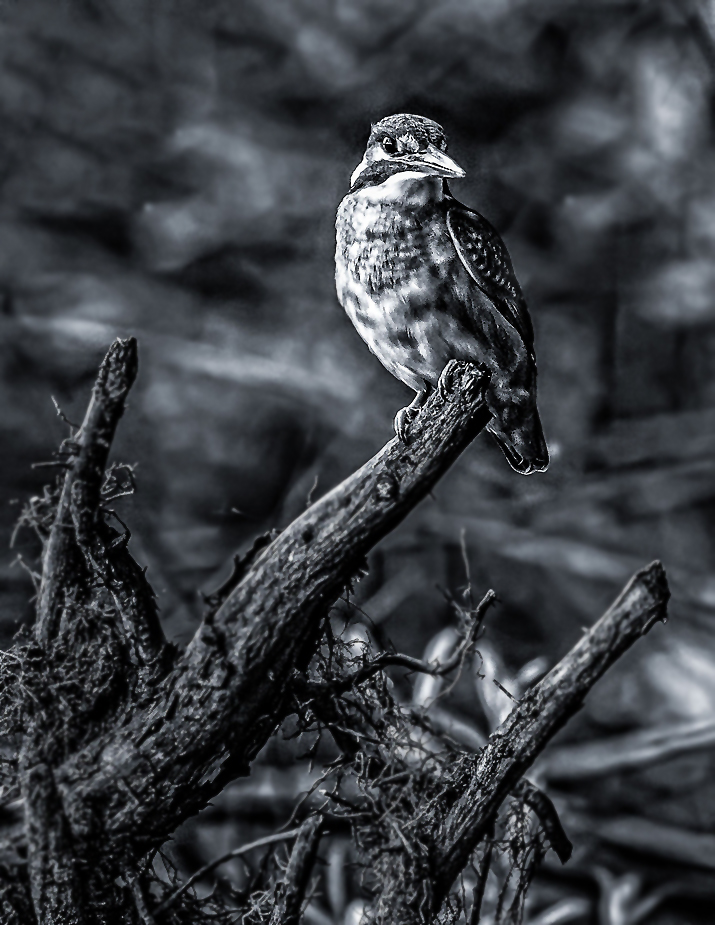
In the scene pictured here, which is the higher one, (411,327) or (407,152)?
(407,152)

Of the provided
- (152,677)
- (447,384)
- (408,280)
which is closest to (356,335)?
(408,280)

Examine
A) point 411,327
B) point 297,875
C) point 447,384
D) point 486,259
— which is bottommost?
point 297,875

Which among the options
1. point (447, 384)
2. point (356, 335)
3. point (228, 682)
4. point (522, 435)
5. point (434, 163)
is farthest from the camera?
point (356, 335)

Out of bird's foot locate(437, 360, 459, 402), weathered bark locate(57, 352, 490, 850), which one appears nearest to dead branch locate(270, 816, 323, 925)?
weathered bark locate(57, 352, 490, 850)

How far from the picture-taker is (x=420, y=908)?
47.6 inches

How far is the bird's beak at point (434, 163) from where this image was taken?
58.6 inches

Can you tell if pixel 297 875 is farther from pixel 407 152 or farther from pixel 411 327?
pixel 407 152

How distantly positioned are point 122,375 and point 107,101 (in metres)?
1.57

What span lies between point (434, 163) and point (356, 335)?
0.92 meters

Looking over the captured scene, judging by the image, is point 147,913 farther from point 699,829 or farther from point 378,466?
point 699,829

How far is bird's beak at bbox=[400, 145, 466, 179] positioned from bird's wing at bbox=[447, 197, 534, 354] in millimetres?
80

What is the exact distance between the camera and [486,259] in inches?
62.4

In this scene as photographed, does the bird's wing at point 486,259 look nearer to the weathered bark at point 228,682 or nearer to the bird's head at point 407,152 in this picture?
the bird's head at point 407,152

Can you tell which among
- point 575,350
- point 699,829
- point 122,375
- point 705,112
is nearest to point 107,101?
point 575,350
